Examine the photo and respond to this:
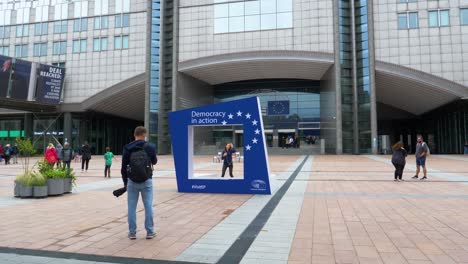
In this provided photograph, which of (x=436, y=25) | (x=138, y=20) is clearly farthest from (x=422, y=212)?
(x=138, y=20)

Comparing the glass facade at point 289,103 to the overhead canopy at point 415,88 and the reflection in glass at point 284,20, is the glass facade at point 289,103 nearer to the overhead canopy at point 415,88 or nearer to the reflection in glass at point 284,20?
the overhead canopy at point 415,88

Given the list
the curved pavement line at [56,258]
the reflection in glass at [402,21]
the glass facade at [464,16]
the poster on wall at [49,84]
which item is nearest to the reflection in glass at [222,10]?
the reflection in glass at [402,21]

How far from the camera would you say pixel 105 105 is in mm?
48031

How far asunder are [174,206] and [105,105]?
142ft

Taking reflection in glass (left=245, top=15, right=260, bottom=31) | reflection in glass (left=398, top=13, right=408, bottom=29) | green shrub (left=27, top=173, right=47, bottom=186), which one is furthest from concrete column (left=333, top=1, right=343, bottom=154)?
green shrub (left=27, top=173, right=47, bottom=186)

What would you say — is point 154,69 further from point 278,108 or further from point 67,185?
point 67,185

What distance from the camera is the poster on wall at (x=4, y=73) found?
3884cm

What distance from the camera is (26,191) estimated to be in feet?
31.3

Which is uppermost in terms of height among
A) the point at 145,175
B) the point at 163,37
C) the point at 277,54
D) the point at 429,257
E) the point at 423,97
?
the point at 163,37

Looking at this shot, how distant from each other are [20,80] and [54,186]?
37.3 metres

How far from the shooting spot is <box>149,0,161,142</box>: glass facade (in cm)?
4419

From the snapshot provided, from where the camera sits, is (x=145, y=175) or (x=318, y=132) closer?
(x=145, y=175)

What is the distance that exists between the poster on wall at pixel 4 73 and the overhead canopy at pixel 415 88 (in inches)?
1638

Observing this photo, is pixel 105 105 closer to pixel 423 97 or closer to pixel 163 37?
pixel 163 37
